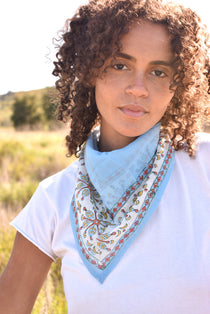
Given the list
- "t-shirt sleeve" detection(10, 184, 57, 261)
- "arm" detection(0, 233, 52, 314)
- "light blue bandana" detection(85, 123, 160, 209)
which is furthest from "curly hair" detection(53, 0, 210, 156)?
"arm" detection(0, 233, 52, 314)

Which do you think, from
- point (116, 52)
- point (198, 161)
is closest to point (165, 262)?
point (198, 161)

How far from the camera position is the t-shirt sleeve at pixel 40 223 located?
1813 millimetres

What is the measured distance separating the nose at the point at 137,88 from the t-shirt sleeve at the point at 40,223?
0.63 metres

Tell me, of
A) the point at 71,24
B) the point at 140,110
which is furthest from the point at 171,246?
the point at 71,24

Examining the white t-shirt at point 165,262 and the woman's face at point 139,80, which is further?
the woman's face at point 139,80

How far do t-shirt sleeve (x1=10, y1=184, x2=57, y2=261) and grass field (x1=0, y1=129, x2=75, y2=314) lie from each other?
2.53 ft

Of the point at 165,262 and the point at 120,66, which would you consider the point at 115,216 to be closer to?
the point at 165,262

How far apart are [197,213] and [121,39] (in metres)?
0.80

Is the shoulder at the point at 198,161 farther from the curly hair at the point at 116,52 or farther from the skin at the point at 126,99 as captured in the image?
the skin at the point at 126,99

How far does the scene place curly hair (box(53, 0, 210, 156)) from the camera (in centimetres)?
172

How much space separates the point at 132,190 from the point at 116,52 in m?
0.60

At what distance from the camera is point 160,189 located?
1669 millimetres

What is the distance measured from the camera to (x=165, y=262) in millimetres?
1537

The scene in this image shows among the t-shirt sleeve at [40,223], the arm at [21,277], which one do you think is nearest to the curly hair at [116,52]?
the t-shirt sleeve at [40,223]
